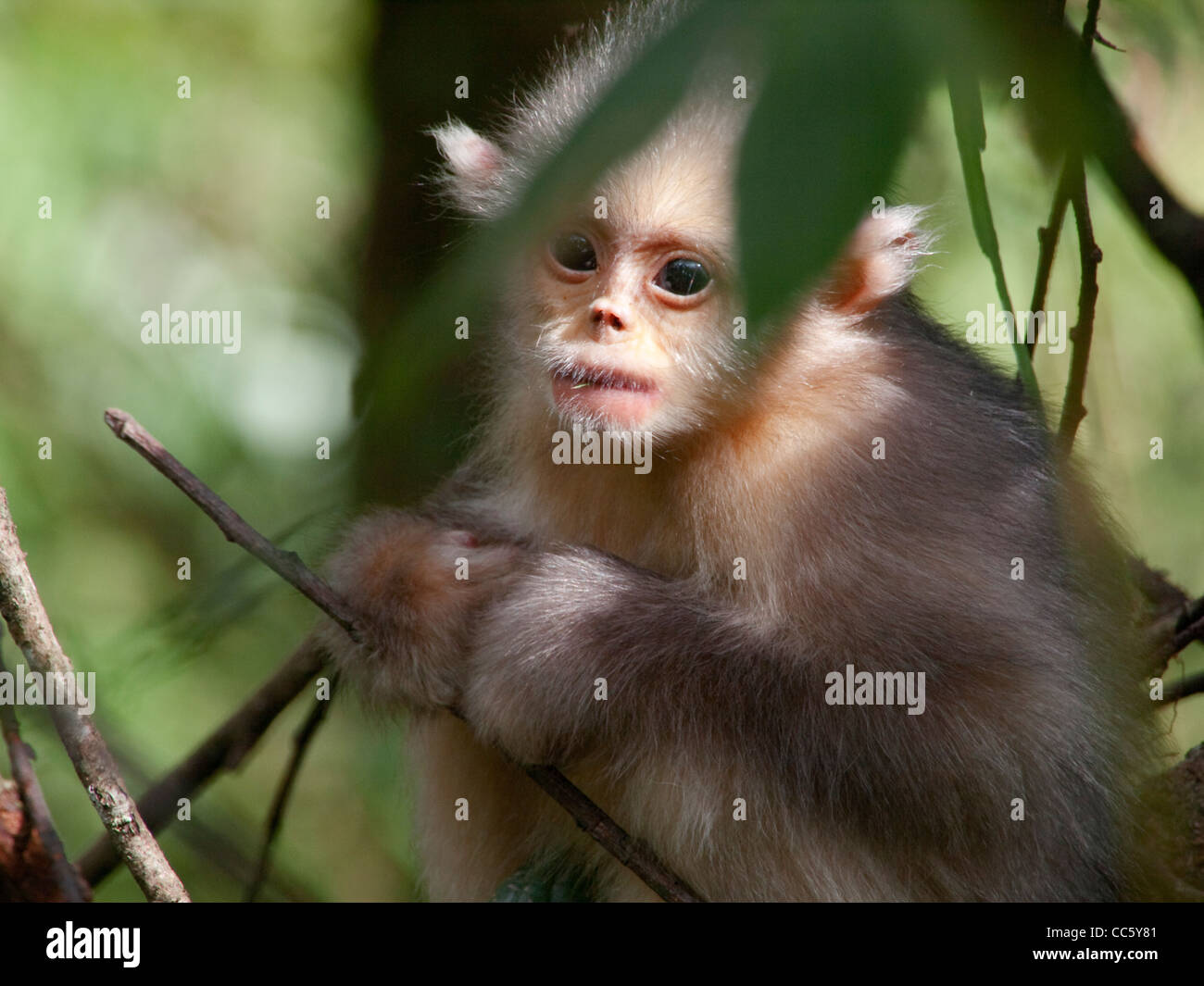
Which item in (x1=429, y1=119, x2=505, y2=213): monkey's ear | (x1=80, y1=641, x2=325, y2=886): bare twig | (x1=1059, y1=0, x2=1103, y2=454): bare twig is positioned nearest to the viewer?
(x1=1059, y1=0, x2=1103, y2=454): bare twig

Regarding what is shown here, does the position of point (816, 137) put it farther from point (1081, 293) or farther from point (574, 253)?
point (1081, 293)

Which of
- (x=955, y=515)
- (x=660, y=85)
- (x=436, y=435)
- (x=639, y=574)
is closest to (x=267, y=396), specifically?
(x=436, y=435)

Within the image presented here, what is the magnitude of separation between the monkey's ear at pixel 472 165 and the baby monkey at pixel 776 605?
57 centimetres

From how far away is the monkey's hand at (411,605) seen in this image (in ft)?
12.4

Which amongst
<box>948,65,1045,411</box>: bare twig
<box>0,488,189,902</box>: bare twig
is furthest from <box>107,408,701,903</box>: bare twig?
<box>948,65,1045,411</box>: bare twig

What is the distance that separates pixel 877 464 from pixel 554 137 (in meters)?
1.53

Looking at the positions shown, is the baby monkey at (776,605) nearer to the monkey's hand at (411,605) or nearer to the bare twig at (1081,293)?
the monkey's hand at (411,605)

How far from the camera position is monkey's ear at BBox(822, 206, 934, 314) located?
3855mm

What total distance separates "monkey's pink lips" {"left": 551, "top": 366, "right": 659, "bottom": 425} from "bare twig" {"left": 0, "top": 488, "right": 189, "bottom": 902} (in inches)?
60.9

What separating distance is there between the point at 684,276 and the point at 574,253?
41cm

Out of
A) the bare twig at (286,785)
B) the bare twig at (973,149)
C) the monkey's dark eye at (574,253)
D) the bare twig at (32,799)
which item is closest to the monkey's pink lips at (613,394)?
the monkey's dark eye at (574,253)

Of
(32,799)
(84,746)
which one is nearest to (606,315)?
(84,746)

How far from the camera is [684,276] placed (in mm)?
3639

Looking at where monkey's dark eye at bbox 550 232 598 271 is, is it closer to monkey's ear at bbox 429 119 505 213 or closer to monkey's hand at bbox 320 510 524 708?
monkey's ear at bbox 429 119 505 213
